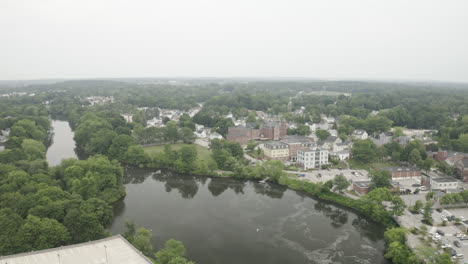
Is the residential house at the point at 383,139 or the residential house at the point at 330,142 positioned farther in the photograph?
the residential house at the point at 383,139

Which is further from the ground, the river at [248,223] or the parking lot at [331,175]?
the parking lot at [331,175]

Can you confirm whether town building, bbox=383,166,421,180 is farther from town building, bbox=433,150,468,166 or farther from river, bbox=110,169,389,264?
river, bbox=110,169,389,264

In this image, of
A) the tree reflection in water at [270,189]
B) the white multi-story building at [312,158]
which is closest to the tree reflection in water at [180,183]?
the tree reflection in water at [270,189]

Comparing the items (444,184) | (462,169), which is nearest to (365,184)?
(444,184)

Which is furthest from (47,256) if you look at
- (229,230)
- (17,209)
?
(229,230)

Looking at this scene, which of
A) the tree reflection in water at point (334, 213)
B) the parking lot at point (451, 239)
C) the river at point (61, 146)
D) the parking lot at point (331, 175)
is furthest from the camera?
the river at point (61, 146)

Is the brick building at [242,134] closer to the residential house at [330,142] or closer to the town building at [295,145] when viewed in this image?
the town building at [295,145]

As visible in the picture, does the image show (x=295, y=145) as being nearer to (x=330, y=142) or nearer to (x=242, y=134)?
(x=330, y=142)

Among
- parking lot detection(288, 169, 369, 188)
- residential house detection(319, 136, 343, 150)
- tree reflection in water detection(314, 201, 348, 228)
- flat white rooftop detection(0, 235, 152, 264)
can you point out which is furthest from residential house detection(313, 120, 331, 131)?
flat white rooftop detection(0, 235, 152, 264)

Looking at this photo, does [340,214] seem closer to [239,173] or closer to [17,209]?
[239,173]
